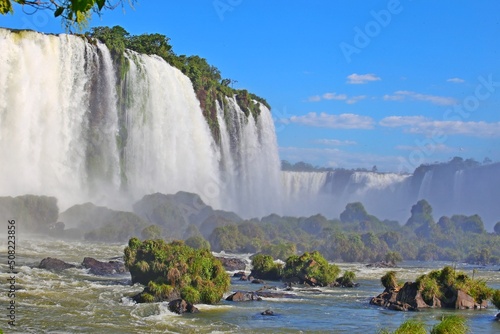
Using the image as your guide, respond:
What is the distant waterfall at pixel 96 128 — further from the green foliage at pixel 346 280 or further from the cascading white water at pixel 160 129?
the green foliage at pixel 346 280

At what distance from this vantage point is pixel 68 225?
43.2 m

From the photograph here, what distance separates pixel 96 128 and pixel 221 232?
11.8 m

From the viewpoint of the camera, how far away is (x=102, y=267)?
29797mm

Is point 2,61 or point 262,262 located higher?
point 2,61

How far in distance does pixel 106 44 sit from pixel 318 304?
1178 inches

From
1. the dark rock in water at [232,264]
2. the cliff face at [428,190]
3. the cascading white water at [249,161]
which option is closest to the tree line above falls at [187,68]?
the cascading white water at [249,161]

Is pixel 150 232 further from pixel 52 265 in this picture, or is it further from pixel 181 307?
pixel 181 307

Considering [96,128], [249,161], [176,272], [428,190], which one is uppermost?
[249,161]

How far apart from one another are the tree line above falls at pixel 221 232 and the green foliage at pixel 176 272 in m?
14.5

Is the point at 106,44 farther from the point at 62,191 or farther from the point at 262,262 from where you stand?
the point at 262,262

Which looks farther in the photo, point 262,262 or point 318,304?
point 262,262

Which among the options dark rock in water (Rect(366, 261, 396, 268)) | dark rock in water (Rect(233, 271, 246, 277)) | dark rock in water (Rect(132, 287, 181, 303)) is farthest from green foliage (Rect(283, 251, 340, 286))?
dark rock in water (Rect(366, 261, 396, 268))

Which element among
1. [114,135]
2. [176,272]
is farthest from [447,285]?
[114,135]

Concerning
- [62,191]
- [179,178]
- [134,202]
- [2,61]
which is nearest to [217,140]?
[179,178]
